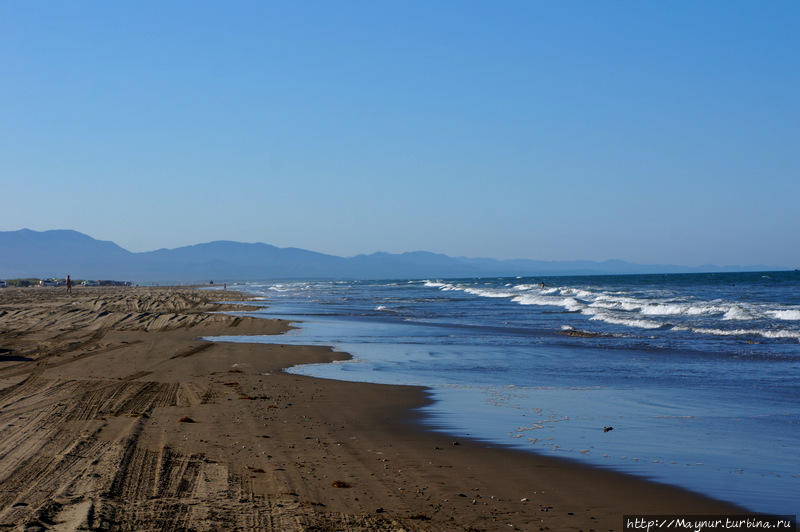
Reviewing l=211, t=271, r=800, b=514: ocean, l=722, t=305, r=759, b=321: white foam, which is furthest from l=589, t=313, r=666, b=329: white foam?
l=722, t=305, r=759, b=321: white foam

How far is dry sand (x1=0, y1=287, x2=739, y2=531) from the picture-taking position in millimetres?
5969

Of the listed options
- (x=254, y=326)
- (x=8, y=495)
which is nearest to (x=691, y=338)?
(x=254, y=326)

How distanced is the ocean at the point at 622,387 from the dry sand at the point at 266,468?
70cm

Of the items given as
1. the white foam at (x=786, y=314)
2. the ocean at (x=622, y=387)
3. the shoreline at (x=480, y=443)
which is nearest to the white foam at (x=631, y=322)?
the ocean at (x=622, y=387)

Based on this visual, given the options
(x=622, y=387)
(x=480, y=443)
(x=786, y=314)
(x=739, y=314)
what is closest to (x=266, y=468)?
(x=480, y=443)

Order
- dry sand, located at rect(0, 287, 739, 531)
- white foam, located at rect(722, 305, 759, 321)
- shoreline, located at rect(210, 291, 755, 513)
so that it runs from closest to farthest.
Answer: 1. dry sand, located at rect(0, 287, 739, 531)
2. shoreline, located at rect(210, 291, 755, 513)
3. white foam, located at rect(722, 305, 759, 321)

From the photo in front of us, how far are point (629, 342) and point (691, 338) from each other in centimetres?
273

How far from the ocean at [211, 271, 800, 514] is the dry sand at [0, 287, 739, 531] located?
696 millimetres

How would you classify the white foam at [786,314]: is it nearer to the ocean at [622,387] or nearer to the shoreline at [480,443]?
the ocean at [622,387]

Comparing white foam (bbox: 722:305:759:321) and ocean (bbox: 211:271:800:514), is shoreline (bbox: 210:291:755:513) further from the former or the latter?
white foam (bbox: 722:305:759:321)

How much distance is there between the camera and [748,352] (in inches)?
760

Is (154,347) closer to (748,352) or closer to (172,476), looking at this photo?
(172,476)

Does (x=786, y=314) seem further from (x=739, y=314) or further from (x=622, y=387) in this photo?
(x=622, y=387)

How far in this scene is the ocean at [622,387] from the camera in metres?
7.97
